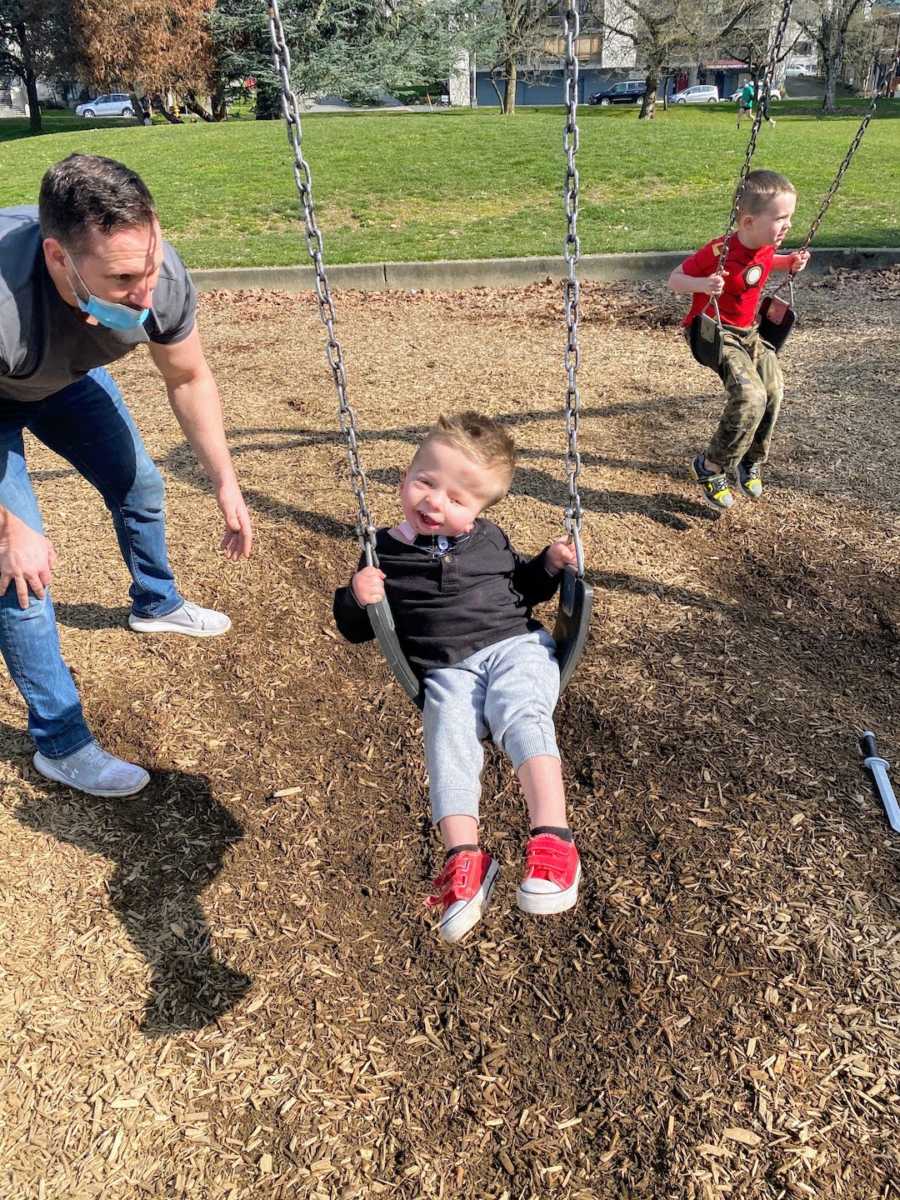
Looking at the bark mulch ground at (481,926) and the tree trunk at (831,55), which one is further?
the tree trunk at (831,55)

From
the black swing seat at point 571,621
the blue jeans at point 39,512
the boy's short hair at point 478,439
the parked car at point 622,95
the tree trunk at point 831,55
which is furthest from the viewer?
the parked car at point 622,95

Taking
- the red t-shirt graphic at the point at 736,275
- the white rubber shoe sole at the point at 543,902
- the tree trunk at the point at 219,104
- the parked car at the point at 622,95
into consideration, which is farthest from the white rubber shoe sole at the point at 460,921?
the parked car at the point at 622,95

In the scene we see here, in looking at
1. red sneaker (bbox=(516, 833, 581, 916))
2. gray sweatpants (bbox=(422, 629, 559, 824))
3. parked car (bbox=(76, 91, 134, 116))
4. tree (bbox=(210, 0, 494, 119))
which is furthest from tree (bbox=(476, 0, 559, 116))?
red sneaker (bbox=(516, 833, 581, 916))

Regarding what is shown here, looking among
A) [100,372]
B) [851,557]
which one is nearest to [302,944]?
[100,372]

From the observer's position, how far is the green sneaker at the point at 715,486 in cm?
470

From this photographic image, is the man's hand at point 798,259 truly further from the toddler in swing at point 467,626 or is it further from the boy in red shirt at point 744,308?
the toddler in swing at point 467,626

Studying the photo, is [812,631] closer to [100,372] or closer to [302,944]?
[302,944]

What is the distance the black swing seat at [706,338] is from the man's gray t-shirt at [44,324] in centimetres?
239

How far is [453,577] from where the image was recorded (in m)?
2.62

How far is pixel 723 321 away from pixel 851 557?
4.14 ft

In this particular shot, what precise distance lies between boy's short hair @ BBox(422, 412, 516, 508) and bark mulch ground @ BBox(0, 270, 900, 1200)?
3.72ft

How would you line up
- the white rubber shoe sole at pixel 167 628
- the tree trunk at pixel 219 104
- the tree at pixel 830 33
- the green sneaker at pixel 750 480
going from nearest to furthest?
the white rubber shoe sole at pixel 167 628 → the green sneaker at pixel 750 480 → the tree trunk at pixel 219 104 → the tree at pixel 830 33

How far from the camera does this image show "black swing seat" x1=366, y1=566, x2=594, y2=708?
2.36 meters

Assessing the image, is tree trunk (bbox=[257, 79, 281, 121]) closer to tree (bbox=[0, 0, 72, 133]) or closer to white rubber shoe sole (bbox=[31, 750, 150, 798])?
tree (bbox=[0, 0, 72, 133])
